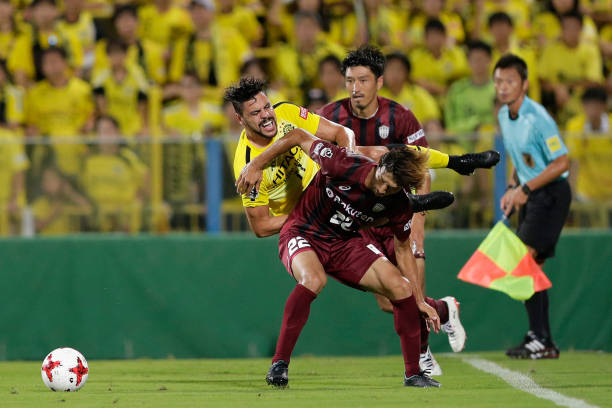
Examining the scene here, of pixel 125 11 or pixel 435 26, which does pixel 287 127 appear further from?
pixel 125 11

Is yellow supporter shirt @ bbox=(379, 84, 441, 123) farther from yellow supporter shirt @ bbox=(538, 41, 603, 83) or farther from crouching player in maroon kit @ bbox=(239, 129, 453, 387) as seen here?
crouching player in maroon kit @ bbox=(239, 129, 453, 387)

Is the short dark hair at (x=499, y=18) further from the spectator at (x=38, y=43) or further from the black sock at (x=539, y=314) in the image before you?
the spectator at (x=38, y=43)

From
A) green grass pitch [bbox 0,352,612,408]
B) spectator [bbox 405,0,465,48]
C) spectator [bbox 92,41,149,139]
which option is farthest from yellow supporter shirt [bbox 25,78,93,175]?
spectator [bbox 405,0,465,48]

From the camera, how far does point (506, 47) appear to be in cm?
1260

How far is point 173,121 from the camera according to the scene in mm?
12000

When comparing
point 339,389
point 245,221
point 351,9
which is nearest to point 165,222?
point 245,221

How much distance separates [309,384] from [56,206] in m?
3.73

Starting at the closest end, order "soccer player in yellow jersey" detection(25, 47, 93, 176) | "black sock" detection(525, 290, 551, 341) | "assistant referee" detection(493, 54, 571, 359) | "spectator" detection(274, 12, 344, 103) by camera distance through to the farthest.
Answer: "assistant referee" detection(493, 54, 571, 359)
"black sock" detection(525, 290, 551, 341)
"soccer player in yellow jersey" detection(25, 47, 93, 176)
"spectator" detection(274, 12, 344, 103)

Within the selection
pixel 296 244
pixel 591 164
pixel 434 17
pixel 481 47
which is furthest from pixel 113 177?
pixel 434 17

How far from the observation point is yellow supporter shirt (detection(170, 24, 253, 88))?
12.6m

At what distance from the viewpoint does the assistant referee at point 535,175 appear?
900cm

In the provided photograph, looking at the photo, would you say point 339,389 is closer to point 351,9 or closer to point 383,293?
point 383,293

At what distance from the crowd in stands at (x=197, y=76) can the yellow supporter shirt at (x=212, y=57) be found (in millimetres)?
18

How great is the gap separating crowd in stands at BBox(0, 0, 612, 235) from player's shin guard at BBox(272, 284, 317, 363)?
333 cm
